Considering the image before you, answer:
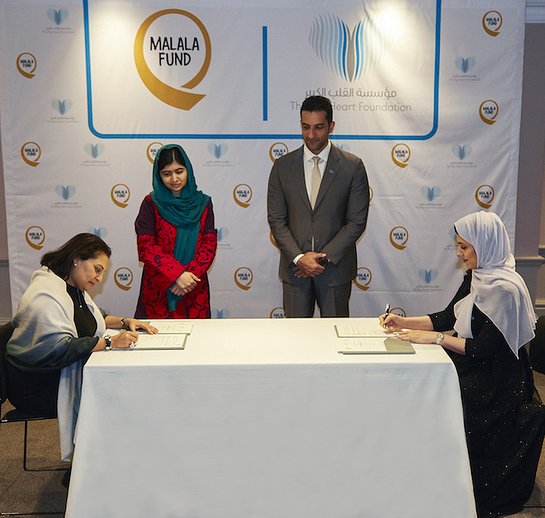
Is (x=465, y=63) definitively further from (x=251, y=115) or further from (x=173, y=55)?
(x=173, y=55)

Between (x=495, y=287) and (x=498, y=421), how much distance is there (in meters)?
0.55

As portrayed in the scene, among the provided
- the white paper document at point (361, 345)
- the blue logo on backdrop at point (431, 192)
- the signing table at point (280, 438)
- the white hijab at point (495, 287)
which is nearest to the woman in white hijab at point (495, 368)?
the white hijab at point (495, 287)

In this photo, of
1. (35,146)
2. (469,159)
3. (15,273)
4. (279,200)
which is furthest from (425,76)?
(15,273)

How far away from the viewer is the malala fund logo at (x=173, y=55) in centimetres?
449

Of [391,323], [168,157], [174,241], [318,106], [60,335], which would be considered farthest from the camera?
[318,106]

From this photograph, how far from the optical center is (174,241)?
12.1 ft

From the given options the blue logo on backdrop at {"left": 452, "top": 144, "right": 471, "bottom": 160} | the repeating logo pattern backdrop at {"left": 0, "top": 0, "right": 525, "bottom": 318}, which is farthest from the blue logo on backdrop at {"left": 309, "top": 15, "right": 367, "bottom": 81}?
the blue logo on backdrop at {"left": 452, "top": 144, "right": 471, "bottom": 160}

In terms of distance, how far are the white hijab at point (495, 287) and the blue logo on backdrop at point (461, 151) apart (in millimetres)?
1912

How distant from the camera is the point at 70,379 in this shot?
2748 millimetres

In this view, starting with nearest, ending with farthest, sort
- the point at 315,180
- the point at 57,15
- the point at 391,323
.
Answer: the point at 391,323
the point at 315,180
the point at 57,15

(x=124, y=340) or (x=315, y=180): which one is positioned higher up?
(x=315, y=180)

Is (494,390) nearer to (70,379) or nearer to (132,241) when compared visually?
(70,379)

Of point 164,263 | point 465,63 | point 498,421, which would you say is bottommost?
point 498,421

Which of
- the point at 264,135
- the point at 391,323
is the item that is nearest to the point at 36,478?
the point at 391,323
